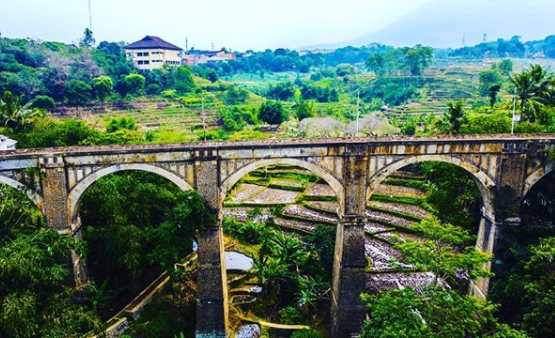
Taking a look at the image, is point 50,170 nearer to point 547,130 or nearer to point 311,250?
point 311,250

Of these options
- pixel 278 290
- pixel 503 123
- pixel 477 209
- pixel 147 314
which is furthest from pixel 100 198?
pixel 503 123

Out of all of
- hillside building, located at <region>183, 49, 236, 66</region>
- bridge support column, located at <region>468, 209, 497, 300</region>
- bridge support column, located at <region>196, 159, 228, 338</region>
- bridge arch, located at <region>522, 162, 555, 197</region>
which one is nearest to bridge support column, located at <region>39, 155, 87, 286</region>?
bridge support column, located at <region>196, 159, 228, 338</region>

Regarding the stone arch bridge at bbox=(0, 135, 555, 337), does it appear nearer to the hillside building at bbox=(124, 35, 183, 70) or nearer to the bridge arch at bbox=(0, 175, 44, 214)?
the bridge arch at bbox=(0, 175, 44, 214)

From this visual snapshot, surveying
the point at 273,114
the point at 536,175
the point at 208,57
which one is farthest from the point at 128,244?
the point at 208,57

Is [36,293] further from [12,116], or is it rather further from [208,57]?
[208,57]

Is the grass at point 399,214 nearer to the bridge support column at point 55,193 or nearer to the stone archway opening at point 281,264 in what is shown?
Result: the stone archway opening at point 281,264

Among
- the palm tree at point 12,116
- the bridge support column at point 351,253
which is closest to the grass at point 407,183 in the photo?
the bridge support column at point 351,253

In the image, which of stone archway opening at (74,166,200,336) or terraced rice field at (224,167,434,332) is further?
terraced rice field at (224,167,434,332)
